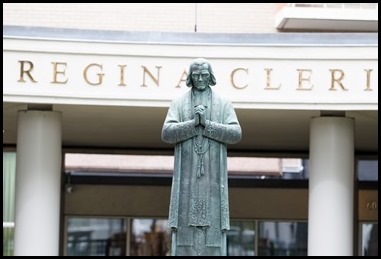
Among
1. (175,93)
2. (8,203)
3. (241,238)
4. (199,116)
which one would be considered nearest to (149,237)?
(241,238)

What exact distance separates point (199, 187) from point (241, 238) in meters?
16.4

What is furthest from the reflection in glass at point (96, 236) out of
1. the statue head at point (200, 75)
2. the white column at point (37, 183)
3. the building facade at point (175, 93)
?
the statue head at point (200, 75)

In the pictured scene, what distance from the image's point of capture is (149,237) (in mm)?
29547

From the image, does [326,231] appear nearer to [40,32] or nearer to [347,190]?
[347,190]

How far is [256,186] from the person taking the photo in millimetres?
29266

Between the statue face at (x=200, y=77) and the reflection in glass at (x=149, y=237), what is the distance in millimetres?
16153

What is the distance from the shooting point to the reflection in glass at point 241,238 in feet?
96.1

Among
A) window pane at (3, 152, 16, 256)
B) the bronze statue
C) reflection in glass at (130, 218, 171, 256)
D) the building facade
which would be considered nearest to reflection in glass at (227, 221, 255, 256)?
reflection in glass at (130, 218, 171, 256)

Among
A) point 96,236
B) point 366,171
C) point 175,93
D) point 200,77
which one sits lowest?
point 96,236

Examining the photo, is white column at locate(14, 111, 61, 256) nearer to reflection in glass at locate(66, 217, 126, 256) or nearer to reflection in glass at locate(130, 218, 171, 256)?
A: reflection in glass at locate(66, 217, 126, 256)

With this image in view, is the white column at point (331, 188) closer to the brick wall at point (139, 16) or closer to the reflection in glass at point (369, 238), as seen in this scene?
the brick wall at point (139, 16)

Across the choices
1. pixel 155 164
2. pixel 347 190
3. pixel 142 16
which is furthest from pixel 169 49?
pixel 155 164

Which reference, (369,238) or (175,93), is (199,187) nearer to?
(175,93)

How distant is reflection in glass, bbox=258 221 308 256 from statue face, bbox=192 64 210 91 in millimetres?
16289
